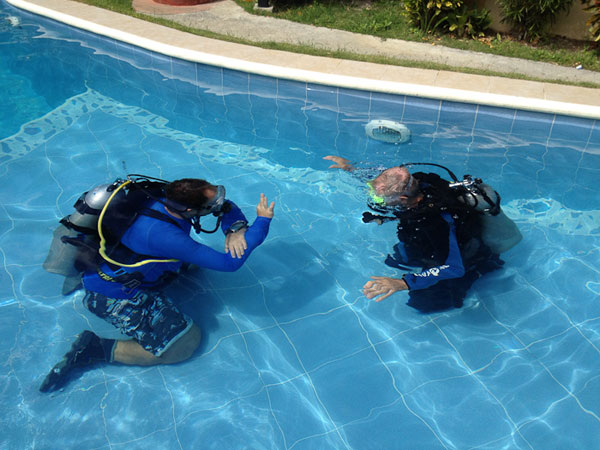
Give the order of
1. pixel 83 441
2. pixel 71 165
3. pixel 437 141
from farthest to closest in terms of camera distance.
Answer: pixel 437 141 → pixel 71 165 → pixel 83 441

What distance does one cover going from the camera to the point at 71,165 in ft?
18.4

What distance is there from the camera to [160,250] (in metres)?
3.22

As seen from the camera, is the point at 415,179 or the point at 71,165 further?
the point at 71,165

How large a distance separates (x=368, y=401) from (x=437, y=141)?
3.58 meters

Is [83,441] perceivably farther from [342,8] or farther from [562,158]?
[342,8]

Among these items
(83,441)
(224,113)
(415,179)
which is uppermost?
(415,179)

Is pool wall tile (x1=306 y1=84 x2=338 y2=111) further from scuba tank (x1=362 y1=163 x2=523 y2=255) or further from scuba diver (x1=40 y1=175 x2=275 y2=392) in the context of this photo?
scuba diver (x1=40 y1=175 x2=275 y2=392)

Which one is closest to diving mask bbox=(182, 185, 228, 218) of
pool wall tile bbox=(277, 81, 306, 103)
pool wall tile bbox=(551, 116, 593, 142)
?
pool wall tile bbox=(277, 81, 306, 103)

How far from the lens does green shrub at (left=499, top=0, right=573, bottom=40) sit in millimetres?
7559

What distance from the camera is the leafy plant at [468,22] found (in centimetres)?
802

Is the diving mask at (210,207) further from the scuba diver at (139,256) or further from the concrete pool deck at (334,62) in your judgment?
the concrete pool deck at (334,62)

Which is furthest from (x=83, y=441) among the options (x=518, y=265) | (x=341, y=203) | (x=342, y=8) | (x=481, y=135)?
(x=342, y=8)

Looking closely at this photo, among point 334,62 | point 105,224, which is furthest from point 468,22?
point 105,224

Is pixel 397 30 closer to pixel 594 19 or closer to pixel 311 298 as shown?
pixel 594 19
